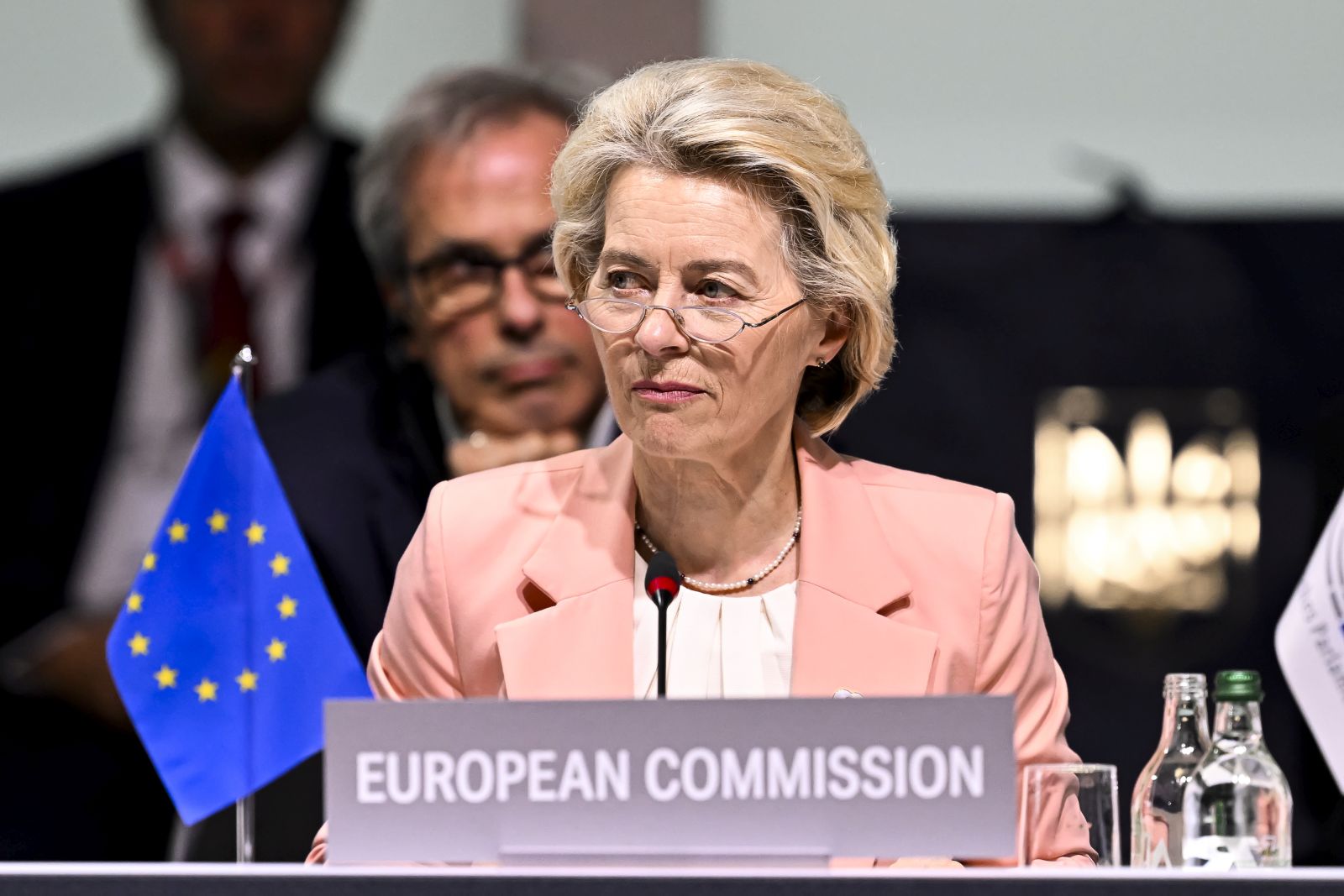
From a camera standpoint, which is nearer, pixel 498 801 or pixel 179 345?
pixel 498 801

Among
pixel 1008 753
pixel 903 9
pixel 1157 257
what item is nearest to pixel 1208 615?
pixel 1157 257

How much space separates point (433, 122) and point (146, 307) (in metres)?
0.98

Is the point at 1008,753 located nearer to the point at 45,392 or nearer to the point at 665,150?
the point at 665,150

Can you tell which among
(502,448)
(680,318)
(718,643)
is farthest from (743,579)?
(502,448)

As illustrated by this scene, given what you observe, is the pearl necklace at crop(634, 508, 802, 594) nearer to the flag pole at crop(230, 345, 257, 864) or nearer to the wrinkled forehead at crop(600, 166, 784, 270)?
the wrinkled forehead at crop(600, 166, 784, 270)

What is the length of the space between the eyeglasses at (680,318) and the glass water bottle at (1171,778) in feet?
2.02

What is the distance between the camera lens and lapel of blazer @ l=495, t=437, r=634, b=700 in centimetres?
200

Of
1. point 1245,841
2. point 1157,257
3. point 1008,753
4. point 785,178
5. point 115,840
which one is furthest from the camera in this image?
point 1157,257

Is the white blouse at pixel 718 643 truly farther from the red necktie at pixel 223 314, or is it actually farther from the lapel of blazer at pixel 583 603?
the red necktie at pixel 223 314

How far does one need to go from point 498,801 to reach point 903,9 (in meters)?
3.19

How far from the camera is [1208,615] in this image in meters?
4.04

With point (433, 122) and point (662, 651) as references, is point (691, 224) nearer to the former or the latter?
point (662, 651)

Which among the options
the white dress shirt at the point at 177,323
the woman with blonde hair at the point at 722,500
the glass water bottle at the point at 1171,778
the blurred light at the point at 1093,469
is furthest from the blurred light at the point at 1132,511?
the glass water bottle at the point at 1171,778

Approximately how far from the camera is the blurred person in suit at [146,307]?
3.94m
